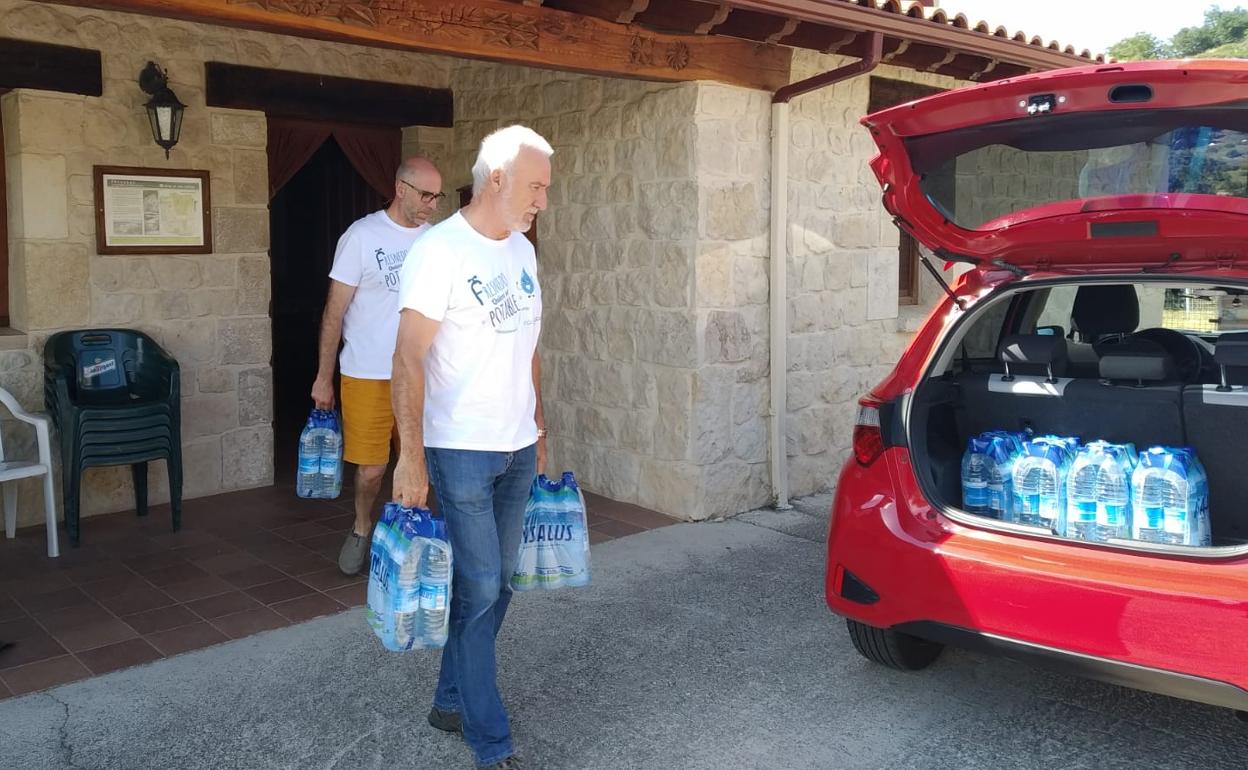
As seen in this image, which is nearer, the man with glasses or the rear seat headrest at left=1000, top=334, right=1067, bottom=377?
the rear seat headrest at left=1000, top=334, right=1067, bottom=377

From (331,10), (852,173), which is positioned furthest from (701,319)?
(331,10)

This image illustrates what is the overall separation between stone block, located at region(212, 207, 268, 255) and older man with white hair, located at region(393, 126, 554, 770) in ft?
11.7

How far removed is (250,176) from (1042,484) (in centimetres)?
461

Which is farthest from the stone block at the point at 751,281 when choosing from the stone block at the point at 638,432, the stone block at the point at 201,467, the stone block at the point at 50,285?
the stone block at the point at 50,285

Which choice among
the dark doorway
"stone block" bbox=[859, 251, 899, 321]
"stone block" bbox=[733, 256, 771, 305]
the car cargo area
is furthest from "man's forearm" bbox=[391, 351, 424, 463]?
the dark doorway

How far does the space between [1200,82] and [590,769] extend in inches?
96.6

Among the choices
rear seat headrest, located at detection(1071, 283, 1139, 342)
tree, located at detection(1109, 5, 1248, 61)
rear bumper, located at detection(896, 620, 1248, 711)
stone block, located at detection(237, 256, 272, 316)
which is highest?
tree, located at detection(1109, 5, 1248, 61)

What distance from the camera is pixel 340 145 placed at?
6.61 m

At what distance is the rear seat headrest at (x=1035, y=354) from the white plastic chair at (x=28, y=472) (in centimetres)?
410

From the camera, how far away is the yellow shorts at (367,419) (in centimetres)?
459

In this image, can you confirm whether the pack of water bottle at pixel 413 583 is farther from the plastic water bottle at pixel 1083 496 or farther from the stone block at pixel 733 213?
the stone block at pixel 733 213

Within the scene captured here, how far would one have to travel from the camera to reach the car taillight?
3354 millimetres

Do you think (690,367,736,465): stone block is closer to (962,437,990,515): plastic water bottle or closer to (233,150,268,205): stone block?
(962,437,990,515): plastic water bottle

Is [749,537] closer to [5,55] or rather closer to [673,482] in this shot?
[673,482]
